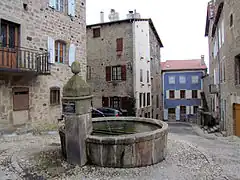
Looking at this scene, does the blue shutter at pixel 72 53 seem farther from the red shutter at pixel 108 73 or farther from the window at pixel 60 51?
the red shutter at pixel 108 73

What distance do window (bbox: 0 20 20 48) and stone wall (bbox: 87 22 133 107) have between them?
10970mm

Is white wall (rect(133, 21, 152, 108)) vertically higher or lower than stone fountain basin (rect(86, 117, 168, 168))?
higher

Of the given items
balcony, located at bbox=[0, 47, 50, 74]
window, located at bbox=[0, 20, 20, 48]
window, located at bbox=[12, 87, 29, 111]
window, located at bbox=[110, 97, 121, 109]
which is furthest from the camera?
window, located at bbox=[110, 97, 121, 109]

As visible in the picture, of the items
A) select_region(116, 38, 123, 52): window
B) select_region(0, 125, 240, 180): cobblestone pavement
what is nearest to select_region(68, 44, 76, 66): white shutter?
select_region(116, 38, 123, 52): window

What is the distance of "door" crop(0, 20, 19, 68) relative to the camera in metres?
8.45

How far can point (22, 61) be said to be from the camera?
9.34 m

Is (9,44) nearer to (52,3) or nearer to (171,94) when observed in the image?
(52,3)

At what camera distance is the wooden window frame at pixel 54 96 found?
11273 mm

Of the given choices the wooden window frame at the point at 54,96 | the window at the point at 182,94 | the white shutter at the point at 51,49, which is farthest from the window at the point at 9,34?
the window at the point at 182,94

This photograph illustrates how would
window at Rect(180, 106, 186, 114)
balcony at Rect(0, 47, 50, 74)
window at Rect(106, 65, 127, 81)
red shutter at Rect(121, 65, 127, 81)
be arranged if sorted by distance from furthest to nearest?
window at Rect(180, 106, 186, 114) → window at Rect(106, 65, 127, 81) → red shutter at Rect(121, 65, 127, 81) → balcony at Rect(0, 47, 50, 74)

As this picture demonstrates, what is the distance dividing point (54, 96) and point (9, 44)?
146 inches

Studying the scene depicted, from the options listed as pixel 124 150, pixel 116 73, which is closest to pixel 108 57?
pixel 116 73

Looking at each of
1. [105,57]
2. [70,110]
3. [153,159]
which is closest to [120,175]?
[153,159]

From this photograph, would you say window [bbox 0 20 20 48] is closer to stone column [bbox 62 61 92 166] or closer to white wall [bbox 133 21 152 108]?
stone column [bbox 62 61 92 166]
